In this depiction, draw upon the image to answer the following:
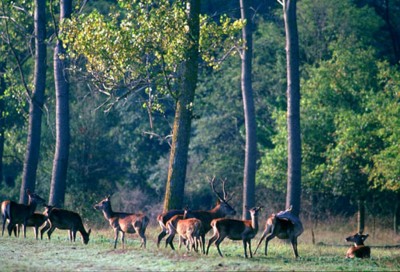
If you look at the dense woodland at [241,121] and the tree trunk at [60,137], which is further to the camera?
the dense woodland at [241,121]

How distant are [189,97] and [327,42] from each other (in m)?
19.7

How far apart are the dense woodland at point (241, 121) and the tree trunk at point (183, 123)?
1.21 meters

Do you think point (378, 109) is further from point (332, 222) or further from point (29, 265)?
point (29, 265)

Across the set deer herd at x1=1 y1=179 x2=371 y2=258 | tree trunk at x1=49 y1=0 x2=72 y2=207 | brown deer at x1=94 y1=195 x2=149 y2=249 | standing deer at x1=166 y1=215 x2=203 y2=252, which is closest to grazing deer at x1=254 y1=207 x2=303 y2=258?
deer herd at x1=1 y1=179 x2=371 y2=258

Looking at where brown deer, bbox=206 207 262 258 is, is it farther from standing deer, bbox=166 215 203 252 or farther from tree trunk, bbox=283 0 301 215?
tree trunk, bbox=283 0 301 215

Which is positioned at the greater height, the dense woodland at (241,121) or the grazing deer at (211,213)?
the dense woodland at (241,121)

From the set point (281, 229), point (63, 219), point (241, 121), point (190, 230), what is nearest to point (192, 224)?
point (190, 230)

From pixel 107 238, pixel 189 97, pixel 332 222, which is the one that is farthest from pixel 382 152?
pixel 107 238

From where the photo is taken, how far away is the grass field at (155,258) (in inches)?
682

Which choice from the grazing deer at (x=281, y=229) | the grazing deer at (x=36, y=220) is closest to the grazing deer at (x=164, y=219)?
the grazing deer at (x=281, y=229)

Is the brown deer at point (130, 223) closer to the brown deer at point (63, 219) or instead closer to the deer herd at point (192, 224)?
the deer herd at point (192, 224)

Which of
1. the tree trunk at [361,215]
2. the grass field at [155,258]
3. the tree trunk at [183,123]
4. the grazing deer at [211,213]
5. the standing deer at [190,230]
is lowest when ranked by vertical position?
the grass field at [155,258]

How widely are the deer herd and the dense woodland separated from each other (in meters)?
4.32

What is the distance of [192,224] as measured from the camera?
19531mm
